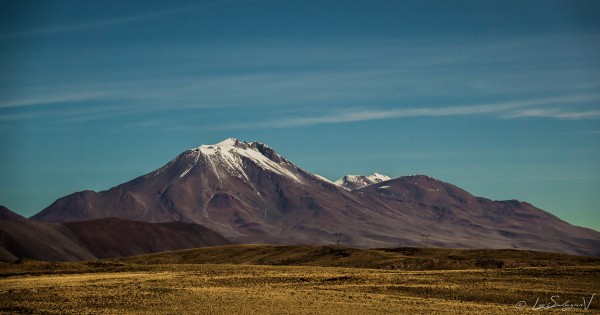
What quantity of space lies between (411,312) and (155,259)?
10436cm

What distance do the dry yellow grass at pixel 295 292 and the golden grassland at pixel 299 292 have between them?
0.09m

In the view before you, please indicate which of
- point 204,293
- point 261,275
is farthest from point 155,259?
point 204,293

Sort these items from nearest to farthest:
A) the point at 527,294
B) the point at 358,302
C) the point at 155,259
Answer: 1. the point at 358,302
2. the point at 527,294
3. the point at 155,259

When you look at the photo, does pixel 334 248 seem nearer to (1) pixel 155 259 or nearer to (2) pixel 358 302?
(1) pixel 155 259

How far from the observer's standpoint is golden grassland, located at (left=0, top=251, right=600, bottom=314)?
6569 cm

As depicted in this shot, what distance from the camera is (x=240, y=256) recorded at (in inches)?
6166
